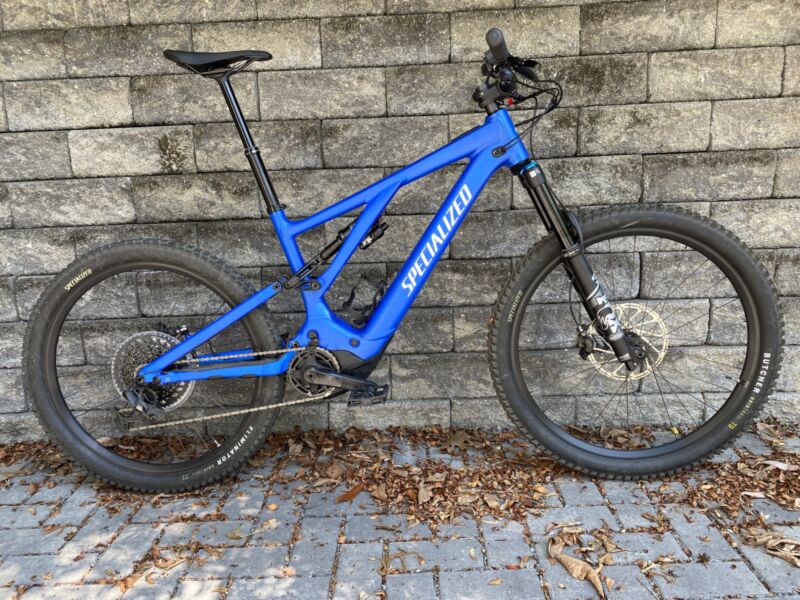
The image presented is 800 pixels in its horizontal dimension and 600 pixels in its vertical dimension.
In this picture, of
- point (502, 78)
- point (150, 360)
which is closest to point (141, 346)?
point (150, 360)

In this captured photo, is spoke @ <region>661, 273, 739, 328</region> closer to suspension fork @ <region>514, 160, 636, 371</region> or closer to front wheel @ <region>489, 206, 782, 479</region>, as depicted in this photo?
front wheel @ <region>489, 206, 782, 479</region>

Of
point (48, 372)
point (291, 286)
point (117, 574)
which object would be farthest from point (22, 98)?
point (117, 574)

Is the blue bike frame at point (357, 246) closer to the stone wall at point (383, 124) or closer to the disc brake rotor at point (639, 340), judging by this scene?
the stone wall at point (383, 124)

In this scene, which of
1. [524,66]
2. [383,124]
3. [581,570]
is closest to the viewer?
[581,570]

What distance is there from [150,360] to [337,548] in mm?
1272

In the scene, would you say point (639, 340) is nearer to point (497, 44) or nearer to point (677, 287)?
point (677, 287)

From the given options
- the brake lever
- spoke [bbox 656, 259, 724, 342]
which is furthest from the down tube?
spoke [bbox 656, 259, 724, 342]

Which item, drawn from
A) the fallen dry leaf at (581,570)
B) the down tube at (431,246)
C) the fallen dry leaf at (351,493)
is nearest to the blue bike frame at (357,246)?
the down tube at (431,246)

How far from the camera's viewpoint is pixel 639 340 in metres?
2.79

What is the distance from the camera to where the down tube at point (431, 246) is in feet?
8.96

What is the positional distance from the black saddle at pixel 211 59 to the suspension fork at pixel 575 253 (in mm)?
1251

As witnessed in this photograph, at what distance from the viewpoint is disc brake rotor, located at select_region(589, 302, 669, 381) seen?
113 inches

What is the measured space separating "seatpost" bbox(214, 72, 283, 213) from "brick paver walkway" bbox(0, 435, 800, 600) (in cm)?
134

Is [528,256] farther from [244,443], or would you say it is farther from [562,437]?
[244,443]
